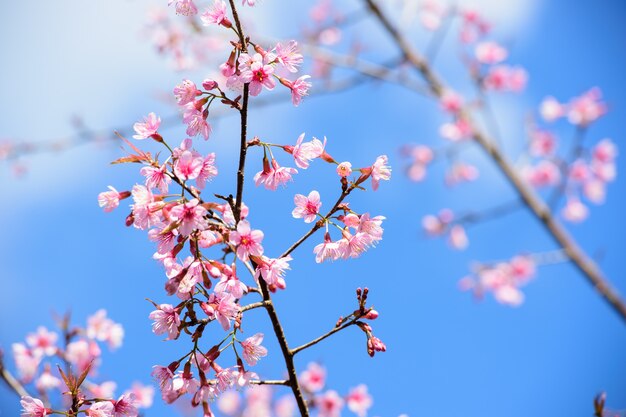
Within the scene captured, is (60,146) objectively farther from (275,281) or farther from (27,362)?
(275,281)

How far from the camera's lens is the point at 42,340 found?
3945 millimetres

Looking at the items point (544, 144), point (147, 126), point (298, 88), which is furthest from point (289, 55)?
point (544, 144)

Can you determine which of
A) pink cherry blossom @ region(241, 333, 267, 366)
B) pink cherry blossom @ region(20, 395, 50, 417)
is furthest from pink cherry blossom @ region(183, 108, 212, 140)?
pink cherry blossom @ region(20, 395, 50, 417)

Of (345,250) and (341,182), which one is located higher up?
(341,182)

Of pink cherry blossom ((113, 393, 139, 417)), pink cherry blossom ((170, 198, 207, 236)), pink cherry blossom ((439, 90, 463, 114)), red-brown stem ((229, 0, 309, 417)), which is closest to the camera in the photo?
pink cherry blossom ((170, 198, 207, 236))

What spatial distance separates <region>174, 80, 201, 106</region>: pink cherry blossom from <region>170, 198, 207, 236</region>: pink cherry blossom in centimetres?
45

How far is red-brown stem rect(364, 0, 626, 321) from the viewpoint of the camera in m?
5.13

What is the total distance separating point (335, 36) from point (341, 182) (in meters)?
8.39

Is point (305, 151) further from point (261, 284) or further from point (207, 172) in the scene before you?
point (261, 284)

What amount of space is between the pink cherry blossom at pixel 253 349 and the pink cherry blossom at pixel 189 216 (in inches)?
21.6

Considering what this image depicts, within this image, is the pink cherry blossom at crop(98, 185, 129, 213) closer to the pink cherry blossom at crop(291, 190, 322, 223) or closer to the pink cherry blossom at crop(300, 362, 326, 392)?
the pink cherry blossom at crop(291, 190, 322, 223)

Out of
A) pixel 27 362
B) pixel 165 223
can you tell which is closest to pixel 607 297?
pixel 165 223

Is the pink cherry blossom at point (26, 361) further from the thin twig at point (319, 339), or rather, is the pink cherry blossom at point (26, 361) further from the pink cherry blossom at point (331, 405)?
the thin twig at point (319, 339)

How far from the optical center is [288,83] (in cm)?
168
